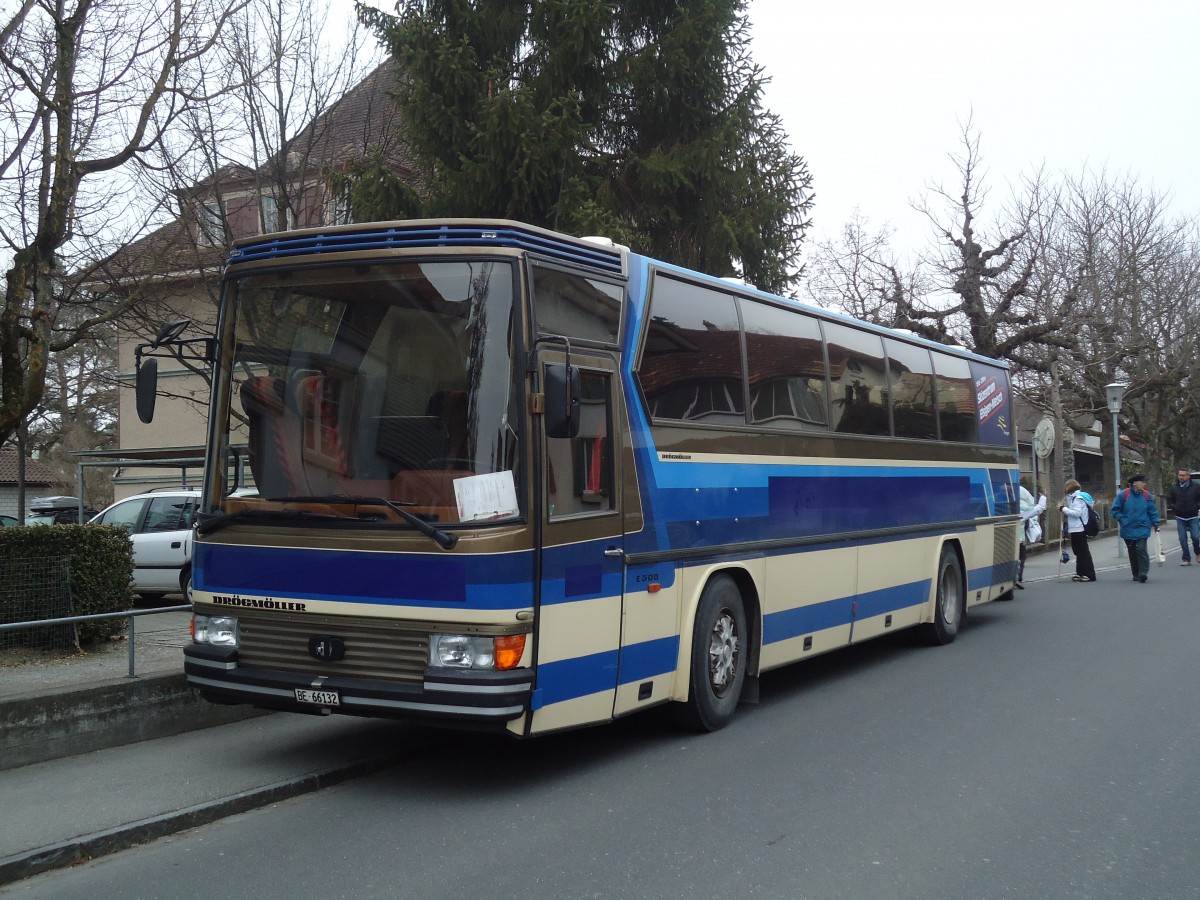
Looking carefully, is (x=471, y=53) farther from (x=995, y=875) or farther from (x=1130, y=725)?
(x=995, y=875)

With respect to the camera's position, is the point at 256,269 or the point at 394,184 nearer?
the point at 256,269

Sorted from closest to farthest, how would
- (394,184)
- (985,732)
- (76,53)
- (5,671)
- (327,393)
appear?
(327,393)
(985,732)
(5,671)
(76,53)
(394,184)

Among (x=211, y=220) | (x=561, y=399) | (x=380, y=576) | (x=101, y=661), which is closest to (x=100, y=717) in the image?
(x=101, y=661)

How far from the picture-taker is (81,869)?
18.4 feet

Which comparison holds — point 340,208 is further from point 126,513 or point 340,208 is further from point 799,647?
point 799,647

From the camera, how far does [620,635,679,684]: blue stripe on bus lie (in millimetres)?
7355

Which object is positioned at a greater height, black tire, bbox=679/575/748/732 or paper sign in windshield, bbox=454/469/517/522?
paper sign in windshield, bbox=454/469/517/522

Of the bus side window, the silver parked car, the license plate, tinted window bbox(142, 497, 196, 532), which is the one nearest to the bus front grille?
the license plate

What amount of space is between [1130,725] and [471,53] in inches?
485

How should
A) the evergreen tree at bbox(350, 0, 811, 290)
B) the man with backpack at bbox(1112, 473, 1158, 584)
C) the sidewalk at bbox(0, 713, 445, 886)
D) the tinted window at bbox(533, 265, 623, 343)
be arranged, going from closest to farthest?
the sidewalk at bbox(0, 713, 445, 886) → the tinted window at bbox(533, 265, 623, 343) → the evergreen tree at bbox(350, 0, 811, 290) → the man with backpack at bbox(1112, 473, 1158, 584)

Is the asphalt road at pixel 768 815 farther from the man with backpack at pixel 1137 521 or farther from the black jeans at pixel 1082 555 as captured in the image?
the man with backpack at pixel 1137 521

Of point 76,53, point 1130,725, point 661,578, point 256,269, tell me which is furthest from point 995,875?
point 76,53

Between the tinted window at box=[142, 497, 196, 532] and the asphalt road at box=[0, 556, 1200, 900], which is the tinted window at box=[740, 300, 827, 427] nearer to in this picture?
the asphalt road at box=[0, 556, 1200, 900]

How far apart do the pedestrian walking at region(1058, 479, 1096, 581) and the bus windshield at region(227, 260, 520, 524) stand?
55.4 feet
